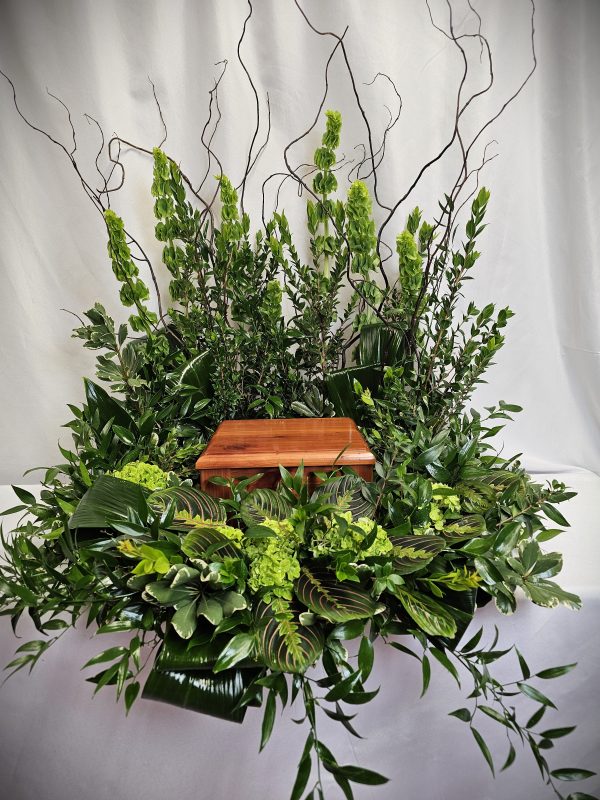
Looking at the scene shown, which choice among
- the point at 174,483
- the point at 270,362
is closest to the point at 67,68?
the point at 270,362

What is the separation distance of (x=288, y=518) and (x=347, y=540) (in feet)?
0.35

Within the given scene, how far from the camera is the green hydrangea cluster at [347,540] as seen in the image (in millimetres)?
781

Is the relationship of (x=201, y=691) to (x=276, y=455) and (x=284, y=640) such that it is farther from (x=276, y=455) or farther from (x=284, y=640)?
(x=276, y=455)

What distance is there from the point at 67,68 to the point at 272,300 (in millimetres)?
718

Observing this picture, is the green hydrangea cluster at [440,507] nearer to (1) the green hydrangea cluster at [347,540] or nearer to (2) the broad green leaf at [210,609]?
(1) the green hydrangea cluster at [347,540]

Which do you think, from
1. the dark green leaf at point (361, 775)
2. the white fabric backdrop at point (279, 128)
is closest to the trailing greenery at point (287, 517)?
the dark green leaf at point (361, 775)

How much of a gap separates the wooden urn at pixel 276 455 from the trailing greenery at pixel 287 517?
36 mm

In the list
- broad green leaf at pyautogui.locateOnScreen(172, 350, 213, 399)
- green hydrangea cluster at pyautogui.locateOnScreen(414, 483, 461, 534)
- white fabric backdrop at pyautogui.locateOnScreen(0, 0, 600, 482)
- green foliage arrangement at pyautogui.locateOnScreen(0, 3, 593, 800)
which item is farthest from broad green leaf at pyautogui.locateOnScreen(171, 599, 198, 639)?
white fabric backdrop at pyautogui.locateOnScreen(0, 0, 600, 482)

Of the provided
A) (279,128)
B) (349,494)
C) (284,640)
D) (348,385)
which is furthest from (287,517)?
(279,128)

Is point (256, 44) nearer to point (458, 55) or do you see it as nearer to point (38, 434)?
point (458, 55)

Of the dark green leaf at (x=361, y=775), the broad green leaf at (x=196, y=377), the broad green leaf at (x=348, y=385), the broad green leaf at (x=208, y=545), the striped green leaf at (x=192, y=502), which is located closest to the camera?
the dark green leaf at (x=361, y=775)

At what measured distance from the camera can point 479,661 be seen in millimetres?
754

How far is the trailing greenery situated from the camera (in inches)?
27.7

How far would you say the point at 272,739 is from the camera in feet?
2.59
